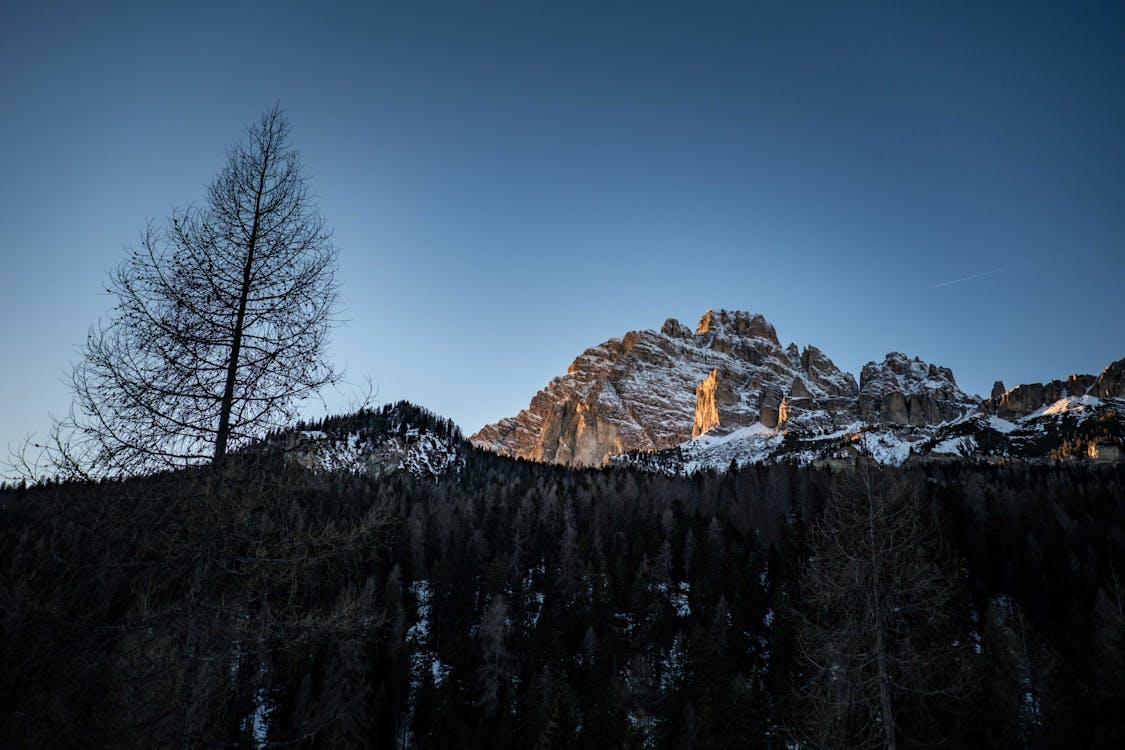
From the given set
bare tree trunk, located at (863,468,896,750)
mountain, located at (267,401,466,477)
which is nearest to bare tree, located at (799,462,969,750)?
bare tree trunk, located at (863,468,896,750)

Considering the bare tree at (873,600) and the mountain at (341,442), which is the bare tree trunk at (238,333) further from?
the bare tree at (873,600)

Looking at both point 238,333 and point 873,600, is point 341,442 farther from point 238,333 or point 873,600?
point 873,600

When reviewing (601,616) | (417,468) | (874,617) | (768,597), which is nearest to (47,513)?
(874,617)

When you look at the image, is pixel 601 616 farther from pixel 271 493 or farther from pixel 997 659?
pixel 271 493

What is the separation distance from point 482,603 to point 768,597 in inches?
1042

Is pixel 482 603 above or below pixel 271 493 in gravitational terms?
below

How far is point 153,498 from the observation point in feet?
20.0

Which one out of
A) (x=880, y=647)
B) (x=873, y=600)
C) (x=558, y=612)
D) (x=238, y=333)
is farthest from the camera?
(x=558, y=612)

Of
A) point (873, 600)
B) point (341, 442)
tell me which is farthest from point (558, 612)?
point (341, 442)

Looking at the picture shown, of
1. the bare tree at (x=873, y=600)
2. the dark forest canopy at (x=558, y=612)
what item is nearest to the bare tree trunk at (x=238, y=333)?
the dark forest canopy at (x=558, y=612)

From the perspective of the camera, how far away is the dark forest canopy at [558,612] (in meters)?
5.73

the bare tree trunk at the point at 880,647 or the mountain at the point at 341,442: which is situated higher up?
the mountain at the point at 341,442

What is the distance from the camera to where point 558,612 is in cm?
5150

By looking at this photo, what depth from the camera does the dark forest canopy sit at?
18.8 feet
